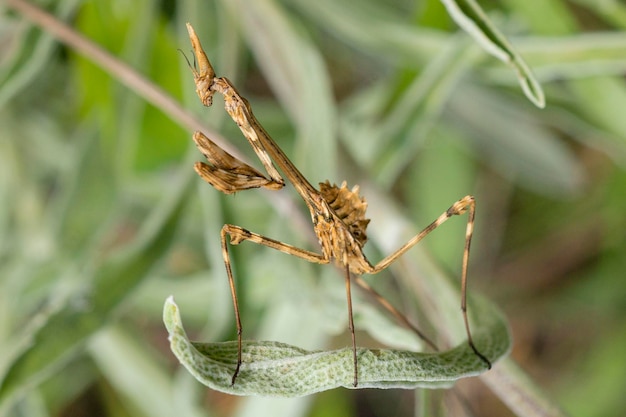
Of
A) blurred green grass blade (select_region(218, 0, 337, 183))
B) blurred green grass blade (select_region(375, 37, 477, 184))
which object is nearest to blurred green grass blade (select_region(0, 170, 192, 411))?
blurred green grass blade (select_region(218, 0, 337, 183))

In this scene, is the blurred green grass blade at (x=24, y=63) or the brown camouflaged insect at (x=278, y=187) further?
the blurred green grass blade at (x=24, y=63)

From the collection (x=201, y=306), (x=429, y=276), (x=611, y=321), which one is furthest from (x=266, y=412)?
(x=611, y=321)

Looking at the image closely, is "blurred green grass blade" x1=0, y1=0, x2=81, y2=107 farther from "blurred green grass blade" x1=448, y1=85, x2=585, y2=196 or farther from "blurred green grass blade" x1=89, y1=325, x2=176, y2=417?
"blurred green grass blade" x1=448, y1=85, x2=585, y2=196

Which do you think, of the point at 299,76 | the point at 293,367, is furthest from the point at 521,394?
the point at 299,76

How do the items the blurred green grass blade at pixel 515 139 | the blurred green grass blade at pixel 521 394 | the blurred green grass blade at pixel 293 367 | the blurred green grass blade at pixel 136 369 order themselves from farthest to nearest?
the blurred green grass blade at pixel 515 139
the blurred green grass blade at pixel 136 369
the blurred green grass blade at pixel 521 394
the blurred green grass blade at pixel 293 367

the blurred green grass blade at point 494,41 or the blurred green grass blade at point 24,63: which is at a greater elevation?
the blurred green grass blade at point 494,41

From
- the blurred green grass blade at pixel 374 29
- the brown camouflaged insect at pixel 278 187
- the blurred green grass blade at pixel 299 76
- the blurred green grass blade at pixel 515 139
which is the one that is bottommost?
the brown camouflaged insect at pixel 278 187

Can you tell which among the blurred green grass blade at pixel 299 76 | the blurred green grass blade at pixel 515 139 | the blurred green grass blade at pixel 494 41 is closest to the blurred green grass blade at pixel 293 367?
the blurred green grass blade at pixel 494 41

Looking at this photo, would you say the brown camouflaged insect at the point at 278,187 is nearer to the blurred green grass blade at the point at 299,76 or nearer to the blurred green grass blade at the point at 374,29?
the blurred green grass blade at the point at 299,76
